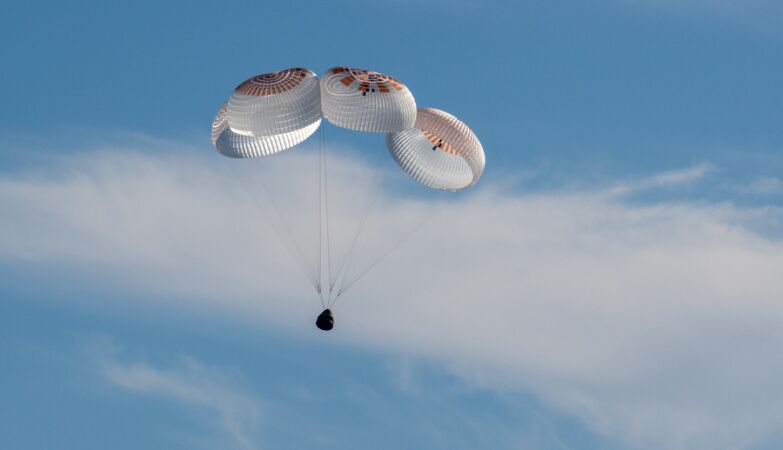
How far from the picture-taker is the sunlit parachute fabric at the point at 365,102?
7706 centimetres

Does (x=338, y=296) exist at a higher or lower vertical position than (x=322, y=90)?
lower

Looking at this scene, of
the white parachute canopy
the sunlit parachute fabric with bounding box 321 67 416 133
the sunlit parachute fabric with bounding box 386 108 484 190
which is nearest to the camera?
Answer: the sunlit parachute fabric with bounding box 321 67 416 133

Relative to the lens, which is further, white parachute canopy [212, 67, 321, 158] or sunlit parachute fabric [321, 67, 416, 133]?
white parachute canopy [212, 67, 321, 158]

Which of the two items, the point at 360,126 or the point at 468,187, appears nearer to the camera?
the point at 360,126

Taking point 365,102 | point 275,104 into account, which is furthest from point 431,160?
point 275,104

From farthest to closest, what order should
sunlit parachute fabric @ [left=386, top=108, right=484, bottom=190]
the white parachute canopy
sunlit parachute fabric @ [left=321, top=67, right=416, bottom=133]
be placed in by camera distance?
sunlit parachute fabric @ [left=386, top=108, right=484, bottom=190], the white parachute canopy, sunlit parachute fabric @ [left=321, top=67, right=416, bottom=133]

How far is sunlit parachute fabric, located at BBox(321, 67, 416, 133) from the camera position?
3034 inches

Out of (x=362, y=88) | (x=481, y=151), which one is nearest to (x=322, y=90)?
(x=362, y=88)

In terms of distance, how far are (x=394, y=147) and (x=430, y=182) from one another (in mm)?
1973

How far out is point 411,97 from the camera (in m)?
78.2

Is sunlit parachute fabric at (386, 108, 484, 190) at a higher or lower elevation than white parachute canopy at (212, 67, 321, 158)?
higher

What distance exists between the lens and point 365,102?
7712cm

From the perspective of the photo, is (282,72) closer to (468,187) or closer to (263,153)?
(263,153)

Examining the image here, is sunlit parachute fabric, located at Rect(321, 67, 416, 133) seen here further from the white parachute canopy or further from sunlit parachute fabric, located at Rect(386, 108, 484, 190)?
sunlit parachute fabric, located at Rect(386, 108, 484, 190)
